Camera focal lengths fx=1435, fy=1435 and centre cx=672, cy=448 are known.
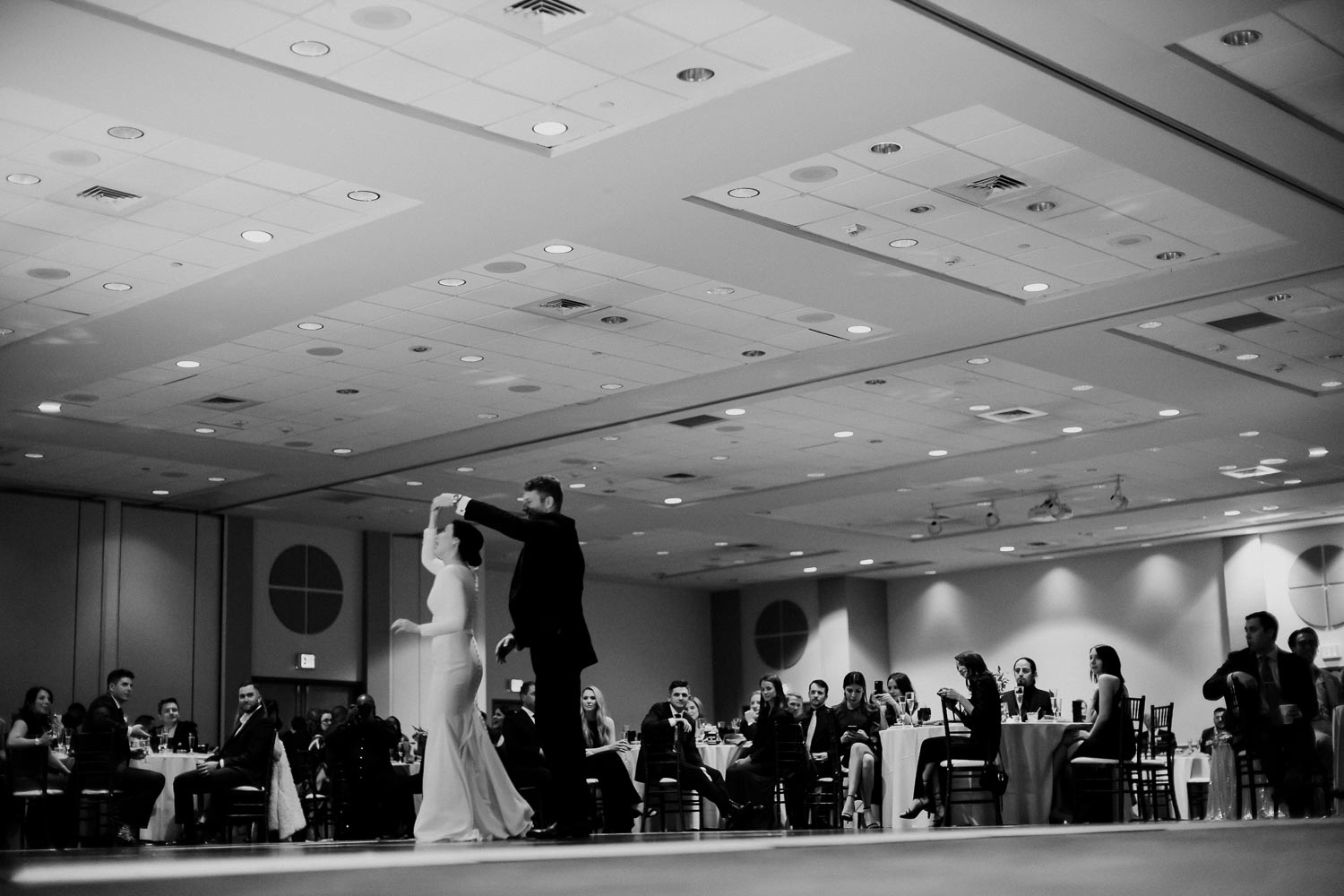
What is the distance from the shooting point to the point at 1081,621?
76.1 ft

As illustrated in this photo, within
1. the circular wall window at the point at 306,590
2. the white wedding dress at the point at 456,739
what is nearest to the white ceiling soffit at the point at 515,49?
the white wedding dress at the point at 456,739

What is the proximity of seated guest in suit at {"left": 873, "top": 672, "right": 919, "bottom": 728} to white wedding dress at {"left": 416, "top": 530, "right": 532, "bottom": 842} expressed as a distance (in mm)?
6083

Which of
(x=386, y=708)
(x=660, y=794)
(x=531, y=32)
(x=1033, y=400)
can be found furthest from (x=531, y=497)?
(x=386, y=708)

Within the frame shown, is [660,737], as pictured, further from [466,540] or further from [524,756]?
[466,540]

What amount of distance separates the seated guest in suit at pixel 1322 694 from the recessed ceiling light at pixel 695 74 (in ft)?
17.0

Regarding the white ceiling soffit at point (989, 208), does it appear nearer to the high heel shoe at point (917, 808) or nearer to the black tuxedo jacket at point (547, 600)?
the black tuxedo jacket at point (547, 600)

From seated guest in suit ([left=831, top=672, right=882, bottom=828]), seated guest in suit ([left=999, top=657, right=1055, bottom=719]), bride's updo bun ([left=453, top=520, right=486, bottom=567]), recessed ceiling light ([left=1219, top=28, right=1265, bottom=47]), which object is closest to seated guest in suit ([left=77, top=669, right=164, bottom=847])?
bride's updo bun ([left=453, top=520, right=486, bottom=567])

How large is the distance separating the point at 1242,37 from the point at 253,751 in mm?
8211

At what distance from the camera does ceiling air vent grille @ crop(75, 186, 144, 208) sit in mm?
8719

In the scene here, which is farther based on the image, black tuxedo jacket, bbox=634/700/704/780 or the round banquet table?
black tuxedo jacket, bbox=634/700/704/780

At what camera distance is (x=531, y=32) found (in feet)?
23.1

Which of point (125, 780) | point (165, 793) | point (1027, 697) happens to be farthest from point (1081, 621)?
point (125, 780)

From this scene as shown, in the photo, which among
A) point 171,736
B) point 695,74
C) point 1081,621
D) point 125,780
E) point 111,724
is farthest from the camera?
point 1081,621

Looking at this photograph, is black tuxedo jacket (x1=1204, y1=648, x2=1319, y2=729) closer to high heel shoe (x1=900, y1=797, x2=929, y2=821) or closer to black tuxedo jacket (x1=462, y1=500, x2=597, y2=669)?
high heel shoe (x1=900, y1=797, x2=929, y2=821)
